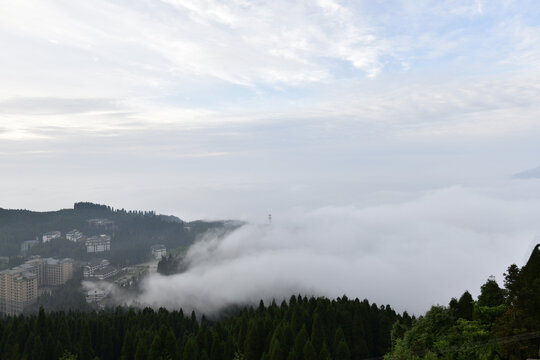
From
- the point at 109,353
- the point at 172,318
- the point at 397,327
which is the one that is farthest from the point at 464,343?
the point at 172,318

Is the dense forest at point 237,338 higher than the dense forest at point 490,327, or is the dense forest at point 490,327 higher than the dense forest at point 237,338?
the dense forest at point 490,327

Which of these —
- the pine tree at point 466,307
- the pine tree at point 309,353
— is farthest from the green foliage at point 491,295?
the pine tree at point 309,353

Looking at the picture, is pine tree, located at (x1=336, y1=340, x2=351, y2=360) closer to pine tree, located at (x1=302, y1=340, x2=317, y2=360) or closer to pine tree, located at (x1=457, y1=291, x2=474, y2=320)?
pine tree, located at (x1=302, y1=340, x2=317, y2=360)

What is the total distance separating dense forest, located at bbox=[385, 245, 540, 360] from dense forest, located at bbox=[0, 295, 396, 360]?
15887 mm

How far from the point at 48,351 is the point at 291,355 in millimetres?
50493

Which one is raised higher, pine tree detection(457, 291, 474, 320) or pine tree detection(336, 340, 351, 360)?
pine tree detection(457, 291, 474, 320)

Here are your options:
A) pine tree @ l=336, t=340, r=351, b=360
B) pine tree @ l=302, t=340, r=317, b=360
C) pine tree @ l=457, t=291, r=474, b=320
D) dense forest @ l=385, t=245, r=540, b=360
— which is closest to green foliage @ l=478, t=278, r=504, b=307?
dense forest @ l=385, t=245, r=540, b=360

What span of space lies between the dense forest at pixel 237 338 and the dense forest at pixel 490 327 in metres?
15.9

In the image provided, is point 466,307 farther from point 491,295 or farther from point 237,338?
point 237,338

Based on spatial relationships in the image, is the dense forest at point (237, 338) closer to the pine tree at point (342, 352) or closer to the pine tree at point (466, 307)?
the pine tree at point (342, 352)

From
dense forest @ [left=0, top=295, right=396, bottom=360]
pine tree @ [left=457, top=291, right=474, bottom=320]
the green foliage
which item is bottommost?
dense forest @ [left=0, top=295, right=396, bottom=360]

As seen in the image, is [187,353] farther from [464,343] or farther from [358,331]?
[464,343]

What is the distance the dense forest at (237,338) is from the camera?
59.8 m

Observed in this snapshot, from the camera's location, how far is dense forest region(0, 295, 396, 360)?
59812mm
